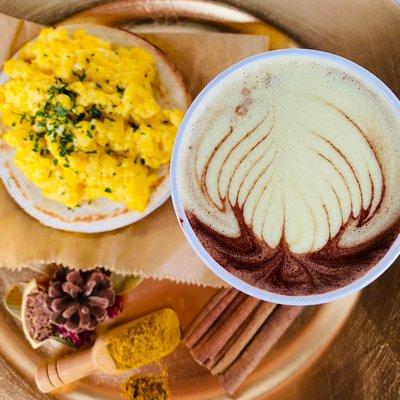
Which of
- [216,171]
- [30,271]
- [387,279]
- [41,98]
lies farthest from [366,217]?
[30,271]

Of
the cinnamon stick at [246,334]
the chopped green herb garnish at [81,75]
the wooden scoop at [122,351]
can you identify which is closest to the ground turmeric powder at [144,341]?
the wooden scoop at [122,351]

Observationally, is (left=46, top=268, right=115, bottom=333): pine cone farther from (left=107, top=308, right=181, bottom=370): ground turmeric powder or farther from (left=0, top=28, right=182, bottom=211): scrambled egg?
(left=0, top=28, right=182, bottom=211): scrambled egg

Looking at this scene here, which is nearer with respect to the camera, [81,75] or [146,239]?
[81,75]

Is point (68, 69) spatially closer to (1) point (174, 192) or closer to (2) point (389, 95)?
(1) point (174, 192)

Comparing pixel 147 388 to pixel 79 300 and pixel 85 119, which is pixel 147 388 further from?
pixel 85 119

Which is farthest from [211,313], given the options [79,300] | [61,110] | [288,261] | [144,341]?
[61,110]
